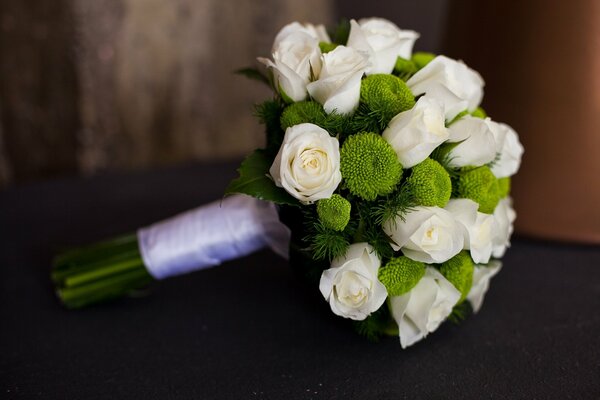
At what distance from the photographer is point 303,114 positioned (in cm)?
63

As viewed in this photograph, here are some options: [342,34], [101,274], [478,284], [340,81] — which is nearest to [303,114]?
[340,81]

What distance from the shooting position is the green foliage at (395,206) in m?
0.60

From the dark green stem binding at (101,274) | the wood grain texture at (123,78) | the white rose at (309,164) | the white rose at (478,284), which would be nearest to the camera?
the white rose at (309,164)

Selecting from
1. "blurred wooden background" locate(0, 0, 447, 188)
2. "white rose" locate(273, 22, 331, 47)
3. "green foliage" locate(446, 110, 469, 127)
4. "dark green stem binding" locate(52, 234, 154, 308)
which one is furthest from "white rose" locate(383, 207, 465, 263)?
"blurred wooden background" locate(0, 0, 447, 188)

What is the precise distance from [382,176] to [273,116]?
15cm

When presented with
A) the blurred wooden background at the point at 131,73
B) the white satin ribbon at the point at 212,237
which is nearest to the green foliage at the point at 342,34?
the white satin ribbon at the point at 212,237

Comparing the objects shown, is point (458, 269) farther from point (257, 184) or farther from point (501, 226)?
point (257, 184)

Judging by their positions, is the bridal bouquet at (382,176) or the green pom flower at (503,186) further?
the green pom flower at (503,186)

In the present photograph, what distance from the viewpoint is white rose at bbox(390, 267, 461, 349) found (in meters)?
0.62

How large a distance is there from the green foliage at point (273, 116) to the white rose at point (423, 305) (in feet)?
0.67

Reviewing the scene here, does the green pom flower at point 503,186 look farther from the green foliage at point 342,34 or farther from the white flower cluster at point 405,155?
the green foliage at point 342,34

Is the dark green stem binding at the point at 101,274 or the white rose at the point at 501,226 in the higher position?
the white rose at the point at 501,226

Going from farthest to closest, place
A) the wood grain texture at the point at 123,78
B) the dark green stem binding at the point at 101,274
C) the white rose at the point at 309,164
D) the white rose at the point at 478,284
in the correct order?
1. the wood grain texture at the point at 123,78
2. the dark green stem binding at the point at 101,274
3. the white rose at the point at 478,284
4. the white rose at the point at 309,164

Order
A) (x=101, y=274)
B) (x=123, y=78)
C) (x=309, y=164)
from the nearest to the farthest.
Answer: (x=309, y=164) < (x=101, y=274) < (x=123, y=78)
